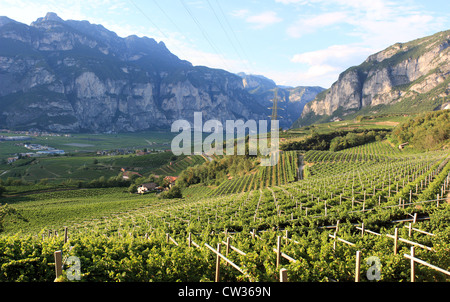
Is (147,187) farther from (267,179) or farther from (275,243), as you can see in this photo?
(275,243)

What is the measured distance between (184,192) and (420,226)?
59.1 meters

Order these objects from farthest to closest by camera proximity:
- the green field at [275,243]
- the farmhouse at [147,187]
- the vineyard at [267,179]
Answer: the farmhouse at [147,187], the vineyard at [267,179], the green field at [275,243]

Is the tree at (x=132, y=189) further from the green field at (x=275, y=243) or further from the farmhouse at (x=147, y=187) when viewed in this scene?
the green field at (x=275, y=243)

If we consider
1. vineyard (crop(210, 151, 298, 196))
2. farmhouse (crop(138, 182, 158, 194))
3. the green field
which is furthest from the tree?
the green field

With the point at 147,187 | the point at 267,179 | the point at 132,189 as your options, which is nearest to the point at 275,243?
the point at 267,179

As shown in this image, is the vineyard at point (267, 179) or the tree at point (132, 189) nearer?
the vineyard at point (267, 179)

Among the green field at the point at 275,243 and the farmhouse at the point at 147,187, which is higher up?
the green field at the point at 275,243

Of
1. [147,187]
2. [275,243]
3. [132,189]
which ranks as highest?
[275,243]

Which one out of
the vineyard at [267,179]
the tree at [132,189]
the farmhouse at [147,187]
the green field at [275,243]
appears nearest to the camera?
the green field at [275,243]

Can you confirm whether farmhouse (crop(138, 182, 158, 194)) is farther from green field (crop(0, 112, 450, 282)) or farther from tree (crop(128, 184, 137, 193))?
green field (crop(0, 112, 450, 282))

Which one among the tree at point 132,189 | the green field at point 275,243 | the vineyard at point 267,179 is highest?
the green field at point 275,243

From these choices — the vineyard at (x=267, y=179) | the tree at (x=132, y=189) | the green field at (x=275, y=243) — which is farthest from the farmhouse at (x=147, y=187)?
the green field at (x=275, y=243)
